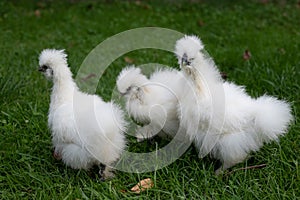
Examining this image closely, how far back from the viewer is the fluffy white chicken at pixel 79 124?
2.78 meters

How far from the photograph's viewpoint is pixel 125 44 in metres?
5.98

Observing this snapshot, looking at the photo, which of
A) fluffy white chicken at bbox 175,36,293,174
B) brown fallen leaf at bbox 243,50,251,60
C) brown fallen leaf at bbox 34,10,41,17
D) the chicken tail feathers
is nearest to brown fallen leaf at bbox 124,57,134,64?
brown fallen leaf at bbox 243,50,251,60

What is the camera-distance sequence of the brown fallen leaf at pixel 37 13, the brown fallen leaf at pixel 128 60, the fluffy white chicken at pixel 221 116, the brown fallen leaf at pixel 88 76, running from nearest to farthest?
the fluffy white chicken at pixel 221 116, the brown fallen leaf at pixel 88 76, the brown fallen leaf at pixel 128 60, the brown fallen leaf at pixel 37 13

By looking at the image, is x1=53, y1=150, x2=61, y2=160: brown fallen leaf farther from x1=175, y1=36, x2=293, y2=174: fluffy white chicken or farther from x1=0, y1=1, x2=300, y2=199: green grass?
x1=175, y1=36, x2=293, y2=174: fluffy white chicken

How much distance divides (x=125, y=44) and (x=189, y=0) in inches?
121

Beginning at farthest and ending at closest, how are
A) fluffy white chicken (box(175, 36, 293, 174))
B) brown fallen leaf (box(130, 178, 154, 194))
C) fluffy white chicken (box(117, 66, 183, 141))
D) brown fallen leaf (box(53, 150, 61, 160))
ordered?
fluffy white chicken (box(117, 66, 183, 141)) < brown fallen leaf (box(53, 150, 61, 160)) < fluffy white chicken (box(175, 36, 293, 174)) < brown fallen leaf (box(130, 178, 154, 194))

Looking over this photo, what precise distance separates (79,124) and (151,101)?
721 millimetres

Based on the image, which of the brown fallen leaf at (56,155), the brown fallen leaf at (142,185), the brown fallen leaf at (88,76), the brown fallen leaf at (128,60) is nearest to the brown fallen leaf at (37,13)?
the brown fallen leaf at (128,60)

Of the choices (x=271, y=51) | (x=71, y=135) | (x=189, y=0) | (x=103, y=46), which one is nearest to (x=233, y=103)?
(x=71, y=135)

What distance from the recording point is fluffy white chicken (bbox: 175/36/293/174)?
9.46 ft

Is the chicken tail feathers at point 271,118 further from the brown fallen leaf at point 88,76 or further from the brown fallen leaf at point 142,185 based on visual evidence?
the brown fallen leaf at point 88,76

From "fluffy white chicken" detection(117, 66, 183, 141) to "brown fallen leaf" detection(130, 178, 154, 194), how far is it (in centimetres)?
55

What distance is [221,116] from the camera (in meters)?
2.88

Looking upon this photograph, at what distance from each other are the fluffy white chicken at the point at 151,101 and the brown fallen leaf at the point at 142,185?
55cm
